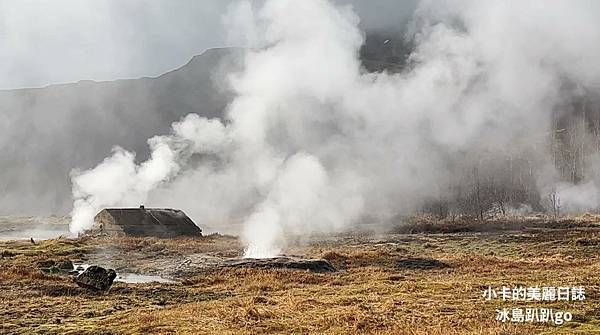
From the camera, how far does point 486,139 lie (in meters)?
163

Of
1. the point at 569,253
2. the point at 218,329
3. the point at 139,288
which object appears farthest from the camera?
the point at 569,253

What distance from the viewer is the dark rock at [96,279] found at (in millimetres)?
24562

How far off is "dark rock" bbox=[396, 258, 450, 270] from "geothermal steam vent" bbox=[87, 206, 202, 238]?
46.3m

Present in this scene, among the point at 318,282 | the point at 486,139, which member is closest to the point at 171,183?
the point at 486,139

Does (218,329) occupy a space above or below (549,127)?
below

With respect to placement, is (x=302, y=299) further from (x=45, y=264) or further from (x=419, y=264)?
(x=45, y=264)

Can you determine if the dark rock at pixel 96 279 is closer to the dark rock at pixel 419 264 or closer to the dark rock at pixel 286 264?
the dark rock at pixel 286 264

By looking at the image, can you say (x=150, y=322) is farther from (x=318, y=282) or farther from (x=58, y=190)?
(x=58, y=190)

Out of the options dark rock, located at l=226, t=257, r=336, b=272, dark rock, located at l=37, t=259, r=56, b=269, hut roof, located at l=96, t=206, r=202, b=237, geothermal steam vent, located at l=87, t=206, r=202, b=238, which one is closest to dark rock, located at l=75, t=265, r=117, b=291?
dark rock, located at l=226, t=257, r=336, b=272

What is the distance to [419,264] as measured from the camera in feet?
117

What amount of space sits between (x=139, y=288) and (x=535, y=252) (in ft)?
113

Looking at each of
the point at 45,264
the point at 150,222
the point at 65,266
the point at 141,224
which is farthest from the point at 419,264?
the point at 150,222

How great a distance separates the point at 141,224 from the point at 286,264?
46.3 meters

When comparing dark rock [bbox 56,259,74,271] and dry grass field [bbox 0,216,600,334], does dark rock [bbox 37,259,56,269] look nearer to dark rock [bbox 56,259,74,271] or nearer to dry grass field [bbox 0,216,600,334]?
dark rock [bbox 56,259,74,271]
